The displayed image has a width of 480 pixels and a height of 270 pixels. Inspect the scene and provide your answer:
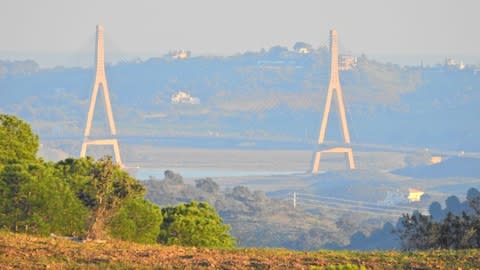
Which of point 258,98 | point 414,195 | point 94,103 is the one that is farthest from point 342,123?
point 258,98

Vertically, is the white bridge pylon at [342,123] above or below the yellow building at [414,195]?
above

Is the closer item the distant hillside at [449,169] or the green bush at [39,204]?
the green bush at [39,204]

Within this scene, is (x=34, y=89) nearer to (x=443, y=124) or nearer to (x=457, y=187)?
(x=443, y=124)

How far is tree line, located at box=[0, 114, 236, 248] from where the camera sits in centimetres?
2136

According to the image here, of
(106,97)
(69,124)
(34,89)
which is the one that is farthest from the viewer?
(34,89)

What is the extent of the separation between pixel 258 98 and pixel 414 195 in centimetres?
6819

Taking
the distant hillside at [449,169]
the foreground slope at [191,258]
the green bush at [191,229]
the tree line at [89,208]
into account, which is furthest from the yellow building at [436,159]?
the foreground slope at [191,258]

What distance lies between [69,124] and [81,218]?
125 meters

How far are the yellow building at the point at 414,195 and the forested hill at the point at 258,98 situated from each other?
39.6 metres

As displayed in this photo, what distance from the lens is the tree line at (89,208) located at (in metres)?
21.4

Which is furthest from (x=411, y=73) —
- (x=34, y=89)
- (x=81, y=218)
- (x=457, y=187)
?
(x=81, y=218)

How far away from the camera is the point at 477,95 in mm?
162875

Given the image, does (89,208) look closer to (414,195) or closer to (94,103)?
(414,195)

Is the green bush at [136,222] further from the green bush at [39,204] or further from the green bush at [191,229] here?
the green bush at [39,204]
